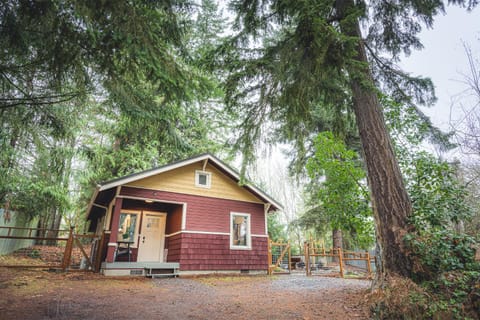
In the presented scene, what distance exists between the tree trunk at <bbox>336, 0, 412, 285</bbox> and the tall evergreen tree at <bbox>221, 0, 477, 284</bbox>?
2cm

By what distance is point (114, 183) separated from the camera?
8656 millimetres

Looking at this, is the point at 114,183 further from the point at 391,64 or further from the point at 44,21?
the point at 391,64

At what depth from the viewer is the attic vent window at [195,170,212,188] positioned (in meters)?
10.6

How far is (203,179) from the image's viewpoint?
10.7 m

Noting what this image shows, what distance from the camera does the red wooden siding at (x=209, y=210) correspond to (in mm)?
9594

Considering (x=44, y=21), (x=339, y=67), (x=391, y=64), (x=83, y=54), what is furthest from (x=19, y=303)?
(x=391, y=64)

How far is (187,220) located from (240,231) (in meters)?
2.56

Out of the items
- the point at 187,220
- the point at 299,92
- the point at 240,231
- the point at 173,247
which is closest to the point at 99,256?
the point at 173,247

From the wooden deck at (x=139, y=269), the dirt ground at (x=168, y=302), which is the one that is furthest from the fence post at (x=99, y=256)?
the dirt ground at (x=168, y=302)

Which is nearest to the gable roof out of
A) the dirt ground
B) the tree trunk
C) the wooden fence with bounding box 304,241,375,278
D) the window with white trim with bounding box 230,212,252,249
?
the window with white trim with bounding box 230,212,252,249

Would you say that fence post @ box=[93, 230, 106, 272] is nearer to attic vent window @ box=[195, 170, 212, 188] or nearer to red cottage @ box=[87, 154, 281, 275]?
red cottage @ box=[87, 154, 281, 275]

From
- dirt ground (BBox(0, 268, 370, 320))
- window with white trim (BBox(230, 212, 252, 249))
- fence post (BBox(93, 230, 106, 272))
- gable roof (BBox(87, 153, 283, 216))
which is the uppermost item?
gable roof (BBox(87, 153, 283, 216))

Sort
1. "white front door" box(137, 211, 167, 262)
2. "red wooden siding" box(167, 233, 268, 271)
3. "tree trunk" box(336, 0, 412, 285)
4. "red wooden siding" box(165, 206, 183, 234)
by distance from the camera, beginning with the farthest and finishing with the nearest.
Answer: "white front door" box(137, 211, 167, 262), "red wooden siding" box(165, 206, 183, 234), "red wooden siding" box(167, 233, 268, 271), "tree trunk" box(336, 0, 412, 285)

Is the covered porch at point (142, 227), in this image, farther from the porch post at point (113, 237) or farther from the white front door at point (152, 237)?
the porch post at point (113, 237)
